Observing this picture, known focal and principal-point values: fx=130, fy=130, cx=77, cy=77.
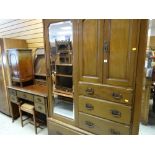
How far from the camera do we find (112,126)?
4.33 ft

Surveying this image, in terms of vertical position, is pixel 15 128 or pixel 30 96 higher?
pixel 30 96

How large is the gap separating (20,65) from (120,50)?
1987mm

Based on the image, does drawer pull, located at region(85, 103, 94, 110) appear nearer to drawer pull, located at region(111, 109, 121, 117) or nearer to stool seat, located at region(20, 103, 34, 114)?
drawer pull, located at region(111, 109, 121, 117)

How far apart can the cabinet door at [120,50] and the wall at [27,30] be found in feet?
5.82

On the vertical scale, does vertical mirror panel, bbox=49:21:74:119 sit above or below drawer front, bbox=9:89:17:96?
above

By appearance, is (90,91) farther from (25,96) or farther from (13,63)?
(13,63)

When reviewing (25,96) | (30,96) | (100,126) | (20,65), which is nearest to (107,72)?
(100,126)

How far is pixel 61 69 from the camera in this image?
5.94 feet

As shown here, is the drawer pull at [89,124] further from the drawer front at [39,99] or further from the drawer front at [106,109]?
the drawer front at [39,99]

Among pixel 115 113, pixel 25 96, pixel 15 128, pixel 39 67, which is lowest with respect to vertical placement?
pixel 15 128

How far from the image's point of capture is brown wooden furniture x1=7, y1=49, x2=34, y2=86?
2.46 m

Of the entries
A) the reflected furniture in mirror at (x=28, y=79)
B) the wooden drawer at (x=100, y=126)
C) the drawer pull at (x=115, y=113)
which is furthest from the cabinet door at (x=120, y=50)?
the reflected furniture in mirror at (x=28, y=79)

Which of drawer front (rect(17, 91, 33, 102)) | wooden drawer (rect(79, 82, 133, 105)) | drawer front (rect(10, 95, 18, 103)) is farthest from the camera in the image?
drawer front (rect(10, 95, 18, 103))

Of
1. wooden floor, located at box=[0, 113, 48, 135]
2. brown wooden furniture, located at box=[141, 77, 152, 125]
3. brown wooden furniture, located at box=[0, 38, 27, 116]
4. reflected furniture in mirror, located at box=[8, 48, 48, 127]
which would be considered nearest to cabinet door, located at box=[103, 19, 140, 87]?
brown wooden furniture, located at box=[141, 77, 152, 125]
